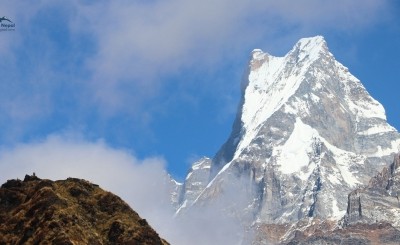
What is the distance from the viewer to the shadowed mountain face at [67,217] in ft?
303

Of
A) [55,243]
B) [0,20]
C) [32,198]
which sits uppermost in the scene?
[0,20]

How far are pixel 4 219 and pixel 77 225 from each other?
981cm

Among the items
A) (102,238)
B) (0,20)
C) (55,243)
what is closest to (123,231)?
(102,238)

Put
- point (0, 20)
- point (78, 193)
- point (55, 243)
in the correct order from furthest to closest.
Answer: point (0, 20)
point (78, 193)
point (55, 243)

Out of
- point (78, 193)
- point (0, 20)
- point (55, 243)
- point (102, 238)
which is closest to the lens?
point (55, 243)

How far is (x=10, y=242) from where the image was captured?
94.7m

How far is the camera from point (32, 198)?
99.4 metres

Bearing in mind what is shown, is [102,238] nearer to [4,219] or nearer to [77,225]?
[77,225]

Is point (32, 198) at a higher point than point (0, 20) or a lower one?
lower

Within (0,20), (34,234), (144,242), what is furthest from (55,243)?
(0,20)

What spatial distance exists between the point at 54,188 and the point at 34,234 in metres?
8.96

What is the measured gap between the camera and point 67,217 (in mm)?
94125

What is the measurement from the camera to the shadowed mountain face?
9244cm

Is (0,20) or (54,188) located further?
(0,20)
